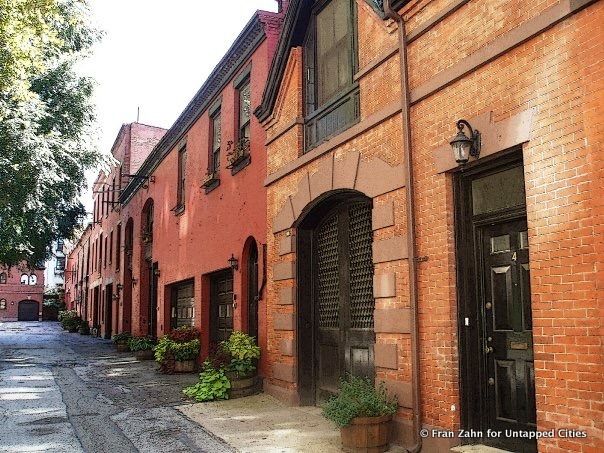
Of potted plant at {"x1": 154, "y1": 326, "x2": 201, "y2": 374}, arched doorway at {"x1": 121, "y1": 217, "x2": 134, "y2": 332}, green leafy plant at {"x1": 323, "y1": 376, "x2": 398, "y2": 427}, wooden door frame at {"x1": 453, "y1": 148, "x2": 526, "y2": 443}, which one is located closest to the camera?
wooden door frame at {"x1": 453, "y1": 148, "x2": 526, "y2": 443}

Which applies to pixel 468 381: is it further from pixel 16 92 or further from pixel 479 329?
pixel 16 92

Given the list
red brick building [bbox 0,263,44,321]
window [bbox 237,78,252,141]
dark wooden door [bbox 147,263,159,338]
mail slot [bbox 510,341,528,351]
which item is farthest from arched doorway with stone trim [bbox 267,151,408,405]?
red brick building [bbox 0,263,44,321]

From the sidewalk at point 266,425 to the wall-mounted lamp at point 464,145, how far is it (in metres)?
3.22

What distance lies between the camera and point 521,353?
5.50 m

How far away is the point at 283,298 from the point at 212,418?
2228 millimetres

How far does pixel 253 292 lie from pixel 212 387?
7.93 ft

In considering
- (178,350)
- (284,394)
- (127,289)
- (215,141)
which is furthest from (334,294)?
Answer: (127,289)

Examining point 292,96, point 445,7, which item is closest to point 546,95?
point 445,7

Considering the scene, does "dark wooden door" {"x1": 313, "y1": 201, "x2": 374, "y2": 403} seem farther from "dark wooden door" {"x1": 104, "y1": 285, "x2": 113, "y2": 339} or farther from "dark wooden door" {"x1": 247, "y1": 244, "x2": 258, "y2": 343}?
"dark wooden door" {"x1": 104, "y1": 285, "x2": 113, "y2": 339}

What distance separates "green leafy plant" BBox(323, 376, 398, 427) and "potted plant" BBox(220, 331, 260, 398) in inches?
154

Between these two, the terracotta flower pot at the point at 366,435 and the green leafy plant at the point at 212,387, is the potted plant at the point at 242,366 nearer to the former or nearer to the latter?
the green leafy plant at the point at 212,387

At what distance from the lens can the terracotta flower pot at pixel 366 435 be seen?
6.30 meters

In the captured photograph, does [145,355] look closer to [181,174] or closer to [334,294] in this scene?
[181,174]

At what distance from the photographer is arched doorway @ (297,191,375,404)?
8.21 metres
